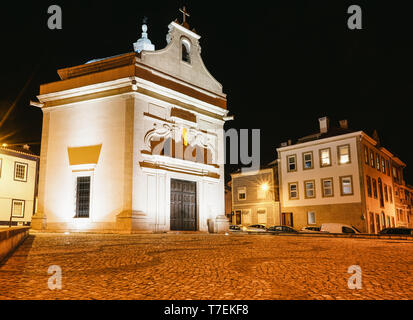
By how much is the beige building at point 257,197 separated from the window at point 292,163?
8.32 feet

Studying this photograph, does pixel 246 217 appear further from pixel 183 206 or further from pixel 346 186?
pixel 183 206

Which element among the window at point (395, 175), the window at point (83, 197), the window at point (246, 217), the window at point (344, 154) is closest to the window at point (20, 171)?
the window at point (83, 197)

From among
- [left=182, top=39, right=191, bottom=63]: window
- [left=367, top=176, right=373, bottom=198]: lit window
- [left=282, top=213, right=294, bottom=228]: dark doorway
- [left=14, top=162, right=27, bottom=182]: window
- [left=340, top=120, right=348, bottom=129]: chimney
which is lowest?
[left=282, top=213, right=294, bottom=228]: dark doorway

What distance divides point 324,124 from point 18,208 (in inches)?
1315

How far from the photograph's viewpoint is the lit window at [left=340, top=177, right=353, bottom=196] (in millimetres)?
36000

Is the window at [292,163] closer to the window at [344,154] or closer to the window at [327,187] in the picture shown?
the window at [327,187]

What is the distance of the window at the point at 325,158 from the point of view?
3812 centimetres

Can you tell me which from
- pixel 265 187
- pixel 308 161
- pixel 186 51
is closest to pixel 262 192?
pixel 265 187

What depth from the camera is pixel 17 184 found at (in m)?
37.6

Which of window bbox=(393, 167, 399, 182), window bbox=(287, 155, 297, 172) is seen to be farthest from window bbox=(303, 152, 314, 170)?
window bbox=(393, 167, 399, 182)

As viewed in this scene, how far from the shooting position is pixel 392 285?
506cm

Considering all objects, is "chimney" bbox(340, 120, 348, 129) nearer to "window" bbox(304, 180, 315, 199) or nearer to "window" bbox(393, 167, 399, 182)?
"window" bbox(304, 180, 315, 199)
